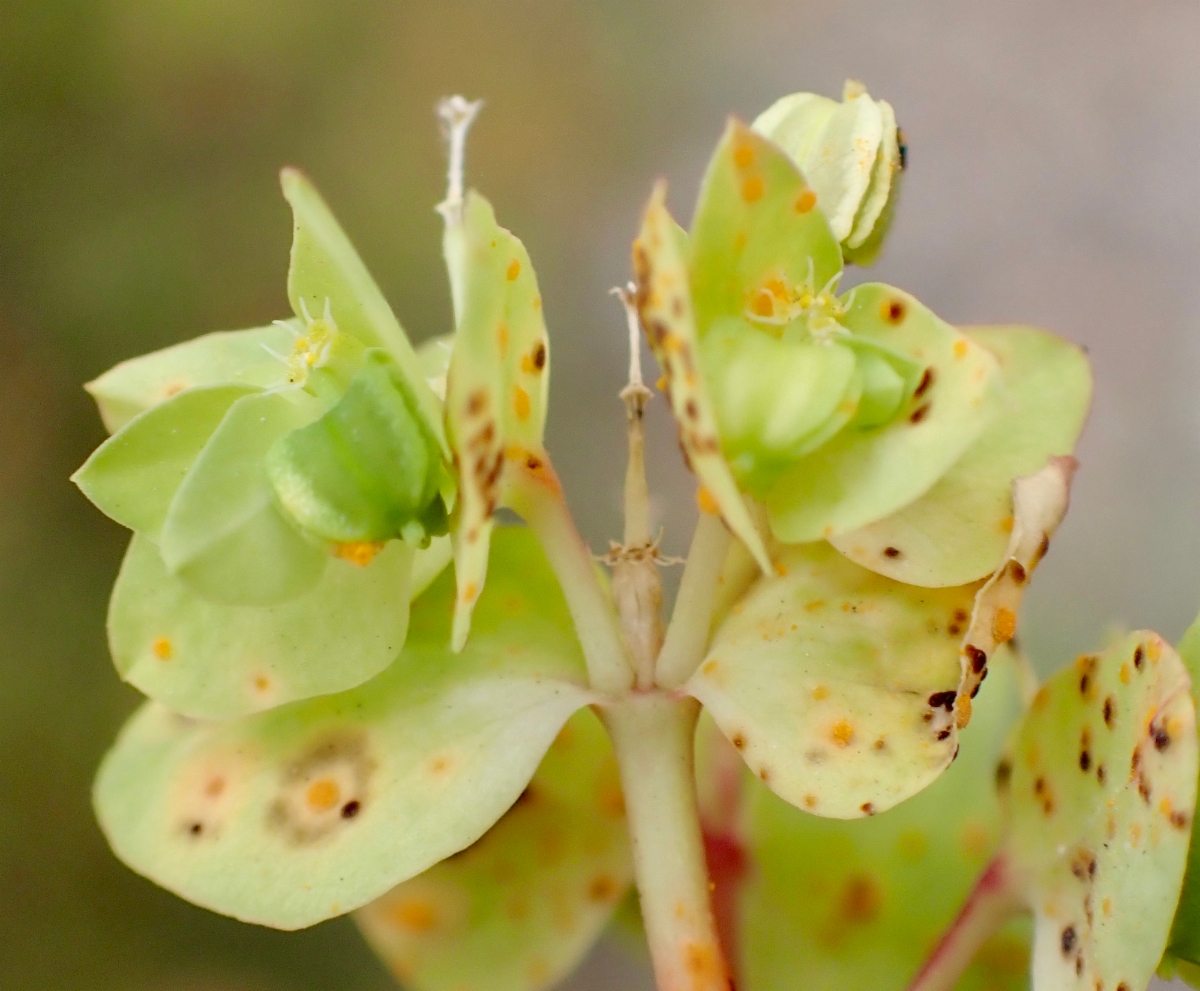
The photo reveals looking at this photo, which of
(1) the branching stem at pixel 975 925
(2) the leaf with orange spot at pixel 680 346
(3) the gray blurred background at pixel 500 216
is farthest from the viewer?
(3) the gray blurred background at pixel 500 216

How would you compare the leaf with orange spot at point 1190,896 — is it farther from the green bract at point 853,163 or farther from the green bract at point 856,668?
the green bract at point 853,163

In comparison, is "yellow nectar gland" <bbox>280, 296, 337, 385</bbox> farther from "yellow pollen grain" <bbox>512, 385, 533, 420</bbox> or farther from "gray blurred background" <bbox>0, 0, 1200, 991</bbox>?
"gray blurred background" <bbox>0, 0, 1200, 991</bbox>

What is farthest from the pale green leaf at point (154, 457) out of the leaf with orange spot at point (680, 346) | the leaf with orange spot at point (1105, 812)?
the leaf with orange spot at point (1105, 812)

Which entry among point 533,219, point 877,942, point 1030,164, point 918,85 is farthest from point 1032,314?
point 877,942

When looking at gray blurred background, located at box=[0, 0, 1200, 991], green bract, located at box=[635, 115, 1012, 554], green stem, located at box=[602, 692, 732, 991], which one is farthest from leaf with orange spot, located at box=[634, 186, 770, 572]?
gray blurred background, located at box=[0, 0, 1200, 991]

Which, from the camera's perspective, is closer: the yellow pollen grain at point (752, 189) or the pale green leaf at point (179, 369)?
the yellow pollen grain at point (752, 189)

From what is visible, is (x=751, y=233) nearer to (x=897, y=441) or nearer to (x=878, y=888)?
(x=897, y=441)

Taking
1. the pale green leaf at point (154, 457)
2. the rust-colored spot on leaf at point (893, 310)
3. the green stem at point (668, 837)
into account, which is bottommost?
the green stem at point (668, 837)
